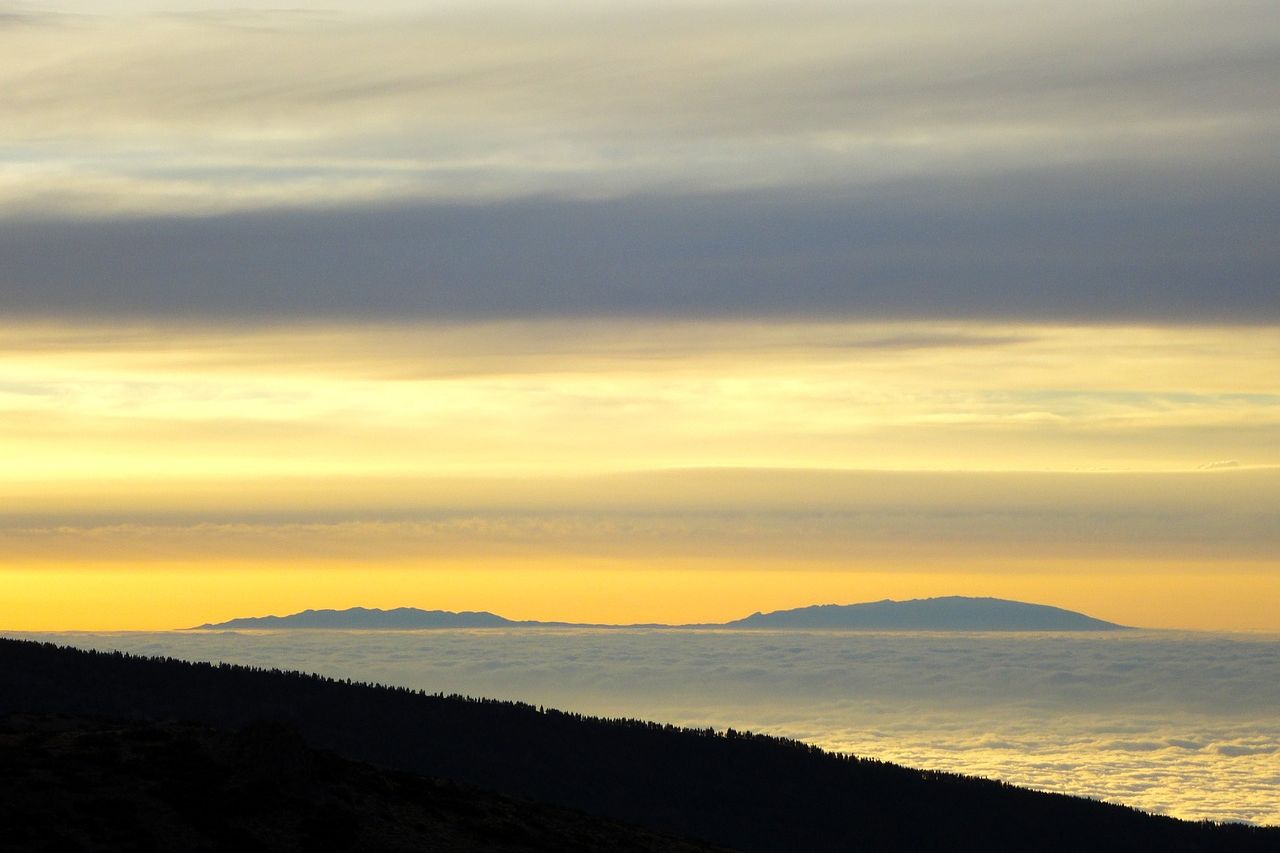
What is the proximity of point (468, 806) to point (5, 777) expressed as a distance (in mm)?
24054

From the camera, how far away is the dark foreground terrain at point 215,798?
67.4 metres

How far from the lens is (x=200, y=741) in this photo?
7894cm

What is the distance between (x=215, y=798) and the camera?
238ft

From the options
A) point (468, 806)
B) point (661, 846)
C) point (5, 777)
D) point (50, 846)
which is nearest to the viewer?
point (50, 846)

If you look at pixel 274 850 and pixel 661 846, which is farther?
pixel 661 846

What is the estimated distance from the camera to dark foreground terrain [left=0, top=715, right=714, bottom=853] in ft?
221

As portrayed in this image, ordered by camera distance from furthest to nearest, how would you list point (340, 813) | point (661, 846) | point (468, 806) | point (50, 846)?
A: point (661, 846) < point (468, 806) < point (340, 813) < point (50, 846)

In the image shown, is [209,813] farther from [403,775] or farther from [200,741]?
[403,775]

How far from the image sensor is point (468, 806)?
85438mm

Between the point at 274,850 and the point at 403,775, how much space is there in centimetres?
1865

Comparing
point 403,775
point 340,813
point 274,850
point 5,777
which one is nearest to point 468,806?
point 403,775

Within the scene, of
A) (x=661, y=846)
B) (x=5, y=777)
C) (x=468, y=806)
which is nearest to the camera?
(x=5, y=777)

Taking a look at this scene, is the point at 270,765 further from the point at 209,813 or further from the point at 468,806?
the point at 468,806

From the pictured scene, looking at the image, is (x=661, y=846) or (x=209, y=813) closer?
(x=209, y=813)
